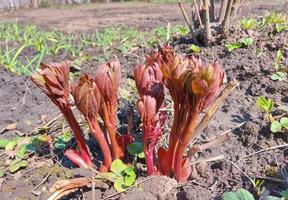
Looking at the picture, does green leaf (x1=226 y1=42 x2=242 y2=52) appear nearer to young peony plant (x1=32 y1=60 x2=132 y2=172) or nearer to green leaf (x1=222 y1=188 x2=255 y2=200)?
young peony plant (x1=32 y1=60 x2=132 y2=172)

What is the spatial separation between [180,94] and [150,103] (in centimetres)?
15

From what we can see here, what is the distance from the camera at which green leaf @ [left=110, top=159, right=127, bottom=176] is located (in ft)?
5.62

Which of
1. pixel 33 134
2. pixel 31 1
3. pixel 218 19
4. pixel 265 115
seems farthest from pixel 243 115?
pixel 31 1

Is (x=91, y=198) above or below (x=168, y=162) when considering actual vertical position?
below

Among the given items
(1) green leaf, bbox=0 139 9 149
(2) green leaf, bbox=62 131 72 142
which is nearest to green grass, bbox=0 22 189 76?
(1) green leaf, bbox=0 139 9 149

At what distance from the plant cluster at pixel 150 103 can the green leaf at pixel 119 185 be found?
1 cm

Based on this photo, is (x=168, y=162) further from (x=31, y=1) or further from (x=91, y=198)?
(x=31, y=1)

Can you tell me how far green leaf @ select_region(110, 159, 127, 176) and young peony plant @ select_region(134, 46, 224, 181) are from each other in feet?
0.37

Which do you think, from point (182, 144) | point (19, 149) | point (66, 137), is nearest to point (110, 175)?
point (182, 144)

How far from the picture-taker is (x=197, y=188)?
64.7 inches

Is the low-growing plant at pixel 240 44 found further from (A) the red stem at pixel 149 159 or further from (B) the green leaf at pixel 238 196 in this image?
(B) the green leaf at pixel 238 196

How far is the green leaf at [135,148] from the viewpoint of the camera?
1755 mm

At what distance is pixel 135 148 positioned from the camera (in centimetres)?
176

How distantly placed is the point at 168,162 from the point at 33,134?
1062 millimetres
